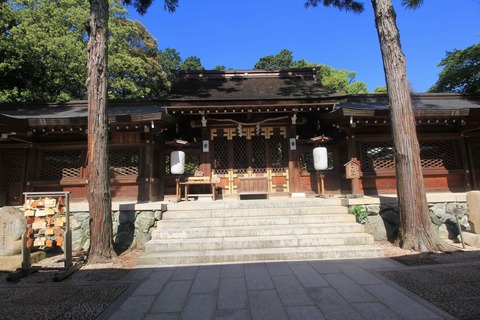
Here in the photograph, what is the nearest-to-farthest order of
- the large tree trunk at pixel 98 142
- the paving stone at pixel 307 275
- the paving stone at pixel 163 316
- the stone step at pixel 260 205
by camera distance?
the paving stone at pixel 163 316 → the paving stone at pixel 307 275 → the large tree trunk at pixel 98 142 → the stone step at pixel 260 205

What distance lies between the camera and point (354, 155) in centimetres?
833

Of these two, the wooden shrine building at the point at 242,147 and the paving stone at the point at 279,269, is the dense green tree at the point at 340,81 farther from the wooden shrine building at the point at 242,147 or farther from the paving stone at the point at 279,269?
the paving stone at the point at 279,269

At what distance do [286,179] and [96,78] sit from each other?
6.45 m

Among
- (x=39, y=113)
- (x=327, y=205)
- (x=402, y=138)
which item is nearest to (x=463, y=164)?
(x=402, y=138)

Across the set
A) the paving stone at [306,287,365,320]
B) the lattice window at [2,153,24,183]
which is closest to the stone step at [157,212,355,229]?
the paving stone at [306,287,365,320]

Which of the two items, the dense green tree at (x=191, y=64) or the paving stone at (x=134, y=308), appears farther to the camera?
the dense green tree at (x=191, y=64)

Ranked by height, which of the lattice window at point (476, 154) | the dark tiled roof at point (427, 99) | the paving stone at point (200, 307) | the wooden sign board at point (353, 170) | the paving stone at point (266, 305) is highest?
the dark tiled roof at point (427, 99)

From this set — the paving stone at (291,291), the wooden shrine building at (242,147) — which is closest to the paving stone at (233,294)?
the paving stone at (291,291)

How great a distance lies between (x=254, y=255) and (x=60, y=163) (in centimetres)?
730

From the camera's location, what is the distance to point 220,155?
9391 mm

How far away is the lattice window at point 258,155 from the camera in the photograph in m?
9.32

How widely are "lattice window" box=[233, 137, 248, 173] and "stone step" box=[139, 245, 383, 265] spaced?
4.44 metres

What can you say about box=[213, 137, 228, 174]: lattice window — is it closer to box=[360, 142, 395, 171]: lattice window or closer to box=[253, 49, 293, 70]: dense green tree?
box=[360, 142, 395, 171]: lattice window

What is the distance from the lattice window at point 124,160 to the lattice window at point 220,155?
261 centimetres
